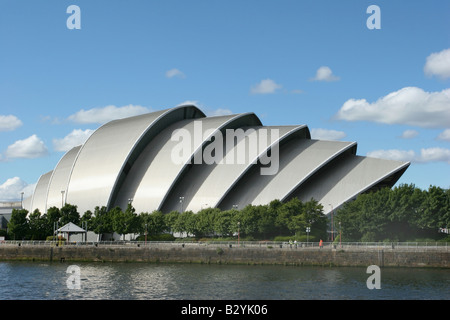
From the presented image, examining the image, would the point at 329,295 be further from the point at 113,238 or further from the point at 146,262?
the point at 113,238

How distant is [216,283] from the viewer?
40156mm

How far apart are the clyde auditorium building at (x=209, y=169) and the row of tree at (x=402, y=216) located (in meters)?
8.04

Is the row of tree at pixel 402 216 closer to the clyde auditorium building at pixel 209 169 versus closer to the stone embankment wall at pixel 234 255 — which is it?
the clyde auditorium building at pixel 209 169

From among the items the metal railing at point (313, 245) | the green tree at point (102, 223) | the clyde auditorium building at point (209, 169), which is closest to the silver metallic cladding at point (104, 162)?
the clyde auditorium building at point (209, 169)

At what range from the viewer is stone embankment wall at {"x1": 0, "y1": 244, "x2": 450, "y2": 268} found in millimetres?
49625

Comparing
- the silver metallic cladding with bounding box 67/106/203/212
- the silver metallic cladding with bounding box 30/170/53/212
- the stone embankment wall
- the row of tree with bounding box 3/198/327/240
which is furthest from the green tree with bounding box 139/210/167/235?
the silver metallic cladding with bounding box 30/170/53/212

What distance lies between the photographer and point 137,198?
77000 mm

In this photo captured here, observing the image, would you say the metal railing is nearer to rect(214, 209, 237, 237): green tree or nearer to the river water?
the river water

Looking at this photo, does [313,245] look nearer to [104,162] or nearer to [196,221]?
[196,221]

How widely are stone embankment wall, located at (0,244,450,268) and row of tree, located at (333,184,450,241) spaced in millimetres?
8554

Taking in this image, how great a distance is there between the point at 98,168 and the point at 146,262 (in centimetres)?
2506

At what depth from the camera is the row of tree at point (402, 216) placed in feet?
193

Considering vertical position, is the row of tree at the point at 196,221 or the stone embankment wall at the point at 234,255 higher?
the row of tree at the point at 196,221
